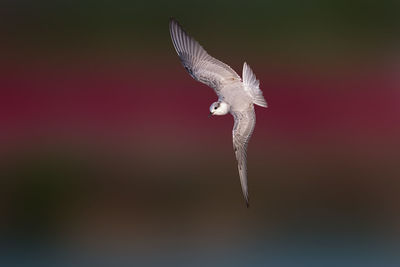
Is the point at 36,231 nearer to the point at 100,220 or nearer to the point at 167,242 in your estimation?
the point at 100,220

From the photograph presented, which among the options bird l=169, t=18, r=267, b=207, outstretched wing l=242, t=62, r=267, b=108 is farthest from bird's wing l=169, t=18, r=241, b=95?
outstretched wing l=242, t=62, r=267, b=108

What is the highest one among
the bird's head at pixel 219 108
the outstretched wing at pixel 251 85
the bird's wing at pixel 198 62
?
the bird's wing at pixel 198 62

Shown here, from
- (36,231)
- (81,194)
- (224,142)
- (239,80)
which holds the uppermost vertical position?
(224,142)

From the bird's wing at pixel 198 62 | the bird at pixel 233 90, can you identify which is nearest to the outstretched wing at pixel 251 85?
the bird at pixel 233 90

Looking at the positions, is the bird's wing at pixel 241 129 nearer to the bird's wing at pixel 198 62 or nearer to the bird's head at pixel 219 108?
the bird's head at pixel 219 108

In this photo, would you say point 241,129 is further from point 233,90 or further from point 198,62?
point 198,62

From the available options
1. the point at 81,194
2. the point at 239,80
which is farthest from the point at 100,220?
the point at 239,80

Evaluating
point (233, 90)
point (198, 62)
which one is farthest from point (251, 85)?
point (198, 62)
